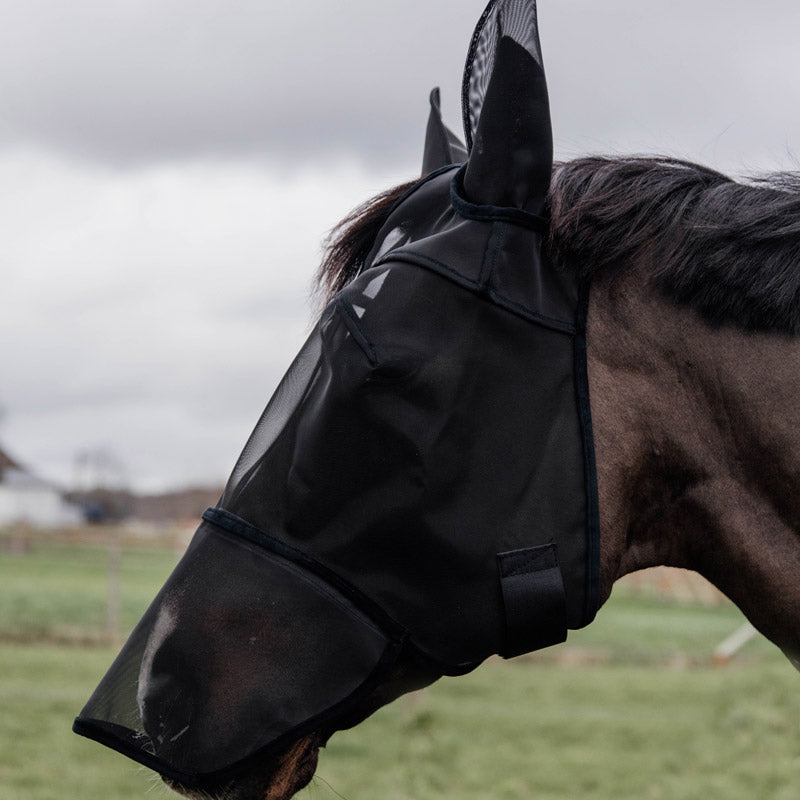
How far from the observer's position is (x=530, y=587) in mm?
1368

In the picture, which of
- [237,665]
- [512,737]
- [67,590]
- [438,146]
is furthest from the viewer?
[67,590]

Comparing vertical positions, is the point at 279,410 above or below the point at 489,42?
below

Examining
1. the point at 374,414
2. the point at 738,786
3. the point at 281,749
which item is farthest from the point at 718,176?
the point at 738,786

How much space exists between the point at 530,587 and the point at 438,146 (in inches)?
38.0

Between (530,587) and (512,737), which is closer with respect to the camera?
(530,587)

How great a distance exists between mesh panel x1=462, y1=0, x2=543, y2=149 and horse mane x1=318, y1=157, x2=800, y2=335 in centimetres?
18

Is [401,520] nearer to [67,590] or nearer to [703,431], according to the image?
[703,431]

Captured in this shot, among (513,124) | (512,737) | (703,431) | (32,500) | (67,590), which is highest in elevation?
(513,124)

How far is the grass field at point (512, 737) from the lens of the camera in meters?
5.76

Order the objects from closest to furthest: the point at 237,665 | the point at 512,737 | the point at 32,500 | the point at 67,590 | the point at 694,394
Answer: the point at 237,665, the point at 694,394, the point at 512,737, the point at 67,590, the point at 32,500

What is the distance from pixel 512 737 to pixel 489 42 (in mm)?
6749

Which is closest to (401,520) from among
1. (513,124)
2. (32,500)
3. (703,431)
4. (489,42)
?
(703,431)

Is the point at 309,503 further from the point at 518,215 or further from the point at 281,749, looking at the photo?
the point at 518,215

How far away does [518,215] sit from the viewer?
1.44 m
